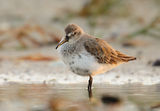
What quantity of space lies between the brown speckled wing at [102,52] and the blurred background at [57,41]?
0.37 metres

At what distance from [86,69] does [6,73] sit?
6.70 feet

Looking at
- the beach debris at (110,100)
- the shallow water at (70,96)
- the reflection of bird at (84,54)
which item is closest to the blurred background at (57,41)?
the shallow water at (70,96)

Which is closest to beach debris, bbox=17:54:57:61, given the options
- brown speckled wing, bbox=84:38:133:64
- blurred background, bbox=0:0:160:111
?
blurred background, bbox=0:0:160:111

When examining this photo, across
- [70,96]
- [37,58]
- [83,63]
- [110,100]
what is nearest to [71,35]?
[83,63]

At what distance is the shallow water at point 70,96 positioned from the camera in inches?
176

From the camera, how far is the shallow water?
4477 mm

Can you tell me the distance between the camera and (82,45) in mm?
5613

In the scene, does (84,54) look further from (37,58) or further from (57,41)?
(57,41)

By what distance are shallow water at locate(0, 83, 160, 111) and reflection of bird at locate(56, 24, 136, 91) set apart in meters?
0.30

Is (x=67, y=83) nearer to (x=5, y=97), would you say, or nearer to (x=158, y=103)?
(x=5, y=97)

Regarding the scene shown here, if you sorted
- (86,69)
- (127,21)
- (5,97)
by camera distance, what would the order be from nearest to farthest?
(5,97) → (86,69) → (127,21)

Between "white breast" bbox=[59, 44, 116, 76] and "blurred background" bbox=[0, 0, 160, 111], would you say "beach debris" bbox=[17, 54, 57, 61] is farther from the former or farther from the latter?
"white breast" bbox=[59, 44, 116, 76]

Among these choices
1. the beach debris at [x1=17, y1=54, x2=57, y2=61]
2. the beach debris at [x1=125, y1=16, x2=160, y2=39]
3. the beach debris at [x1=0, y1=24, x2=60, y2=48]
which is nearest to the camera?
the beach debris at [x1=17, y1=54, x2=57, y2=61]

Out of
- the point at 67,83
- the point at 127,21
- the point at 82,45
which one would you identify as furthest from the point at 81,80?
the point at 127,21
